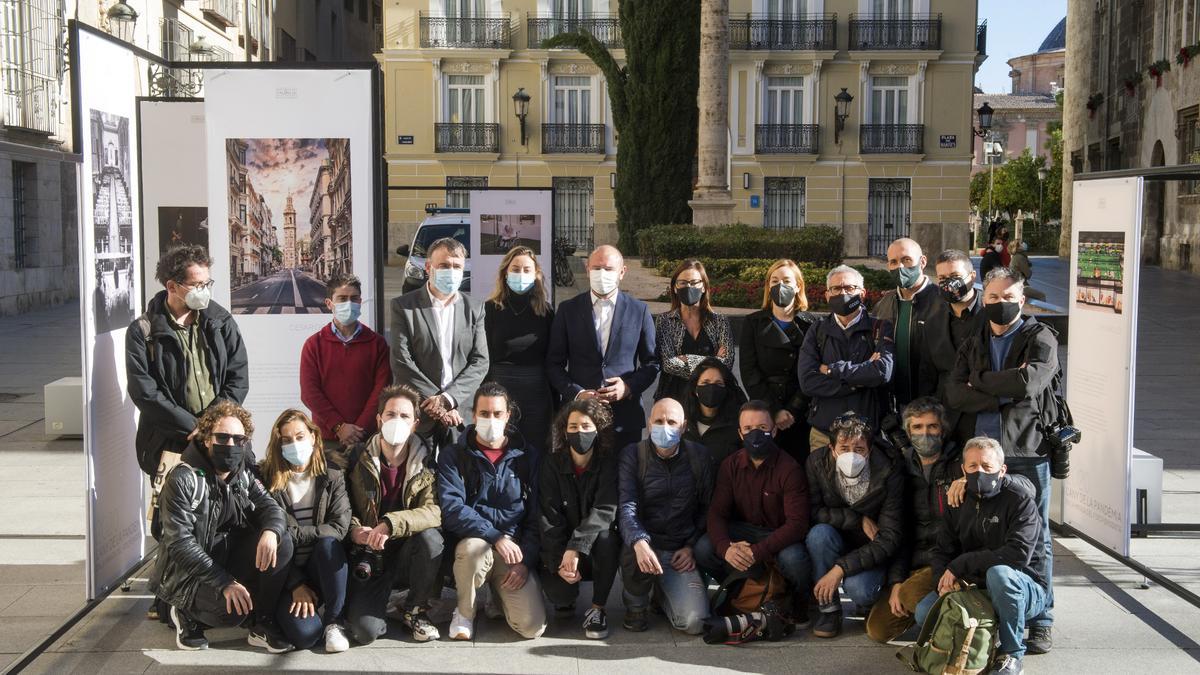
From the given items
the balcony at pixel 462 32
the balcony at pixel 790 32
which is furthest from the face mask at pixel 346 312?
the balcony at pixel 790 32

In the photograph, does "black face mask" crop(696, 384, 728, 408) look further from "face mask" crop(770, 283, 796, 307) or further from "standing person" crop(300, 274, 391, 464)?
"standing person" crop(300, 274, 391, 464)

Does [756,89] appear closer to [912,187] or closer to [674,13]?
[912,187]

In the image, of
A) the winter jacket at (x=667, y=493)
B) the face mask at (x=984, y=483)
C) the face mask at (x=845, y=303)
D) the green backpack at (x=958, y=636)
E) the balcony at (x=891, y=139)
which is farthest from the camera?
the balcony at (x=891, y=139)

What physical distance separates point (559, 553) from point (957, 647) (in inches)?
76.3

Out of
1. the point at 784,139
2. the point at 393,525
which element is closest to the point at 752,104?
the point at 784,139

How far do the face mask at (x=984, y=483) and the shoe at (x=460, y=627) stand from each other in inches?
95.3

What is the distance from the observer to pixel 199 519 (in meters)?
5.82

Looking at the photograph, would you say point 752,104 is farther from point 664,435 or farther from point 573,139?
point 664,435

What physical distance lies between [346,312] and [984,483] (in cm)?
347

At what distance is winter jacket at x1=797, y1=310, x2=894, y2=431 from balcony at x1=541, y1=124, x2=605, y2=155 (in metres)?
33.9

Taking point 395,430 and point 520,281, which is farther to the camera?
point 520,281

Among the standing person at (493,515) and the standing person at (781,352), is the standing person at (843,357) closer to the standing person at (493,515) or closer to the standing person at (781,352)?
the standing person at (781,352)

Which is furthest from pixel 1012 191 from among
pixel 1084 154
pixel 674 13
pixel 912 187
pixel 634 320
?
pixel 634 320

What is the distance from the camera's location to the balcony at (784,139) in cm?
4022
